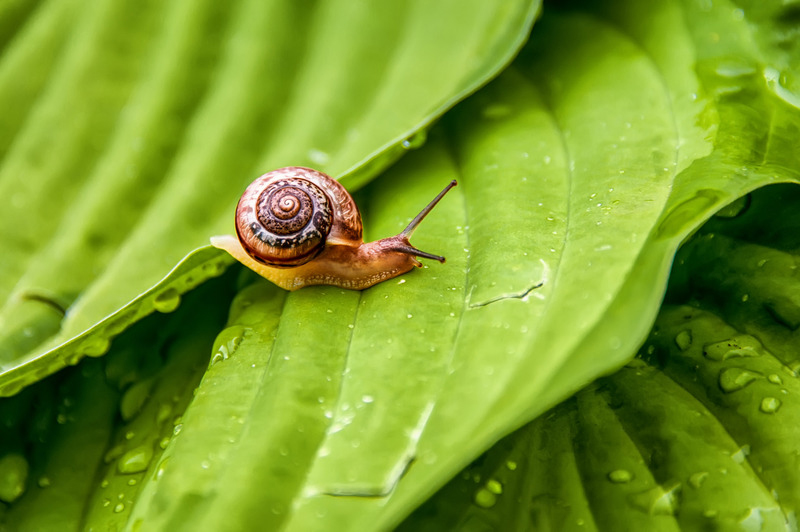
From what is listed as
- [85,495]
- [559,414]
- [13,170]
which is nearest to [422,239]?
[559,414]

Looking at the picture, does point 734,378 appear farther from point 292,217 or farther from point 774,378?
point 292,217

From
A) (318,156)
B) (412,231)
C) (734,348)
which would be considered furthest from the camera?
(318,156)

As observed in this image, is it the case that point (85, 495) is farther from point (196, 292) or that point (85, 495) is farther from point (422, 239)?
point (422, 239)

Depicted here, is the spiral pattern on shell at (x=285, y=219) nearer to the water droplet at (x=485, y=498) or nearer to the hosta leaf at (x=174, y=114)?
the hosta leaf at (x=174, y=114)

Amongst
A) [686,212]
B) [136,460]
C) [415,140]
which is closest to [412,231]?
[415,140]

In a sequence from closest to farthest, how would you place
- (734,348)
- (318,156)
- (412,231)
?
(734,348) → (412,231) → (318,156)

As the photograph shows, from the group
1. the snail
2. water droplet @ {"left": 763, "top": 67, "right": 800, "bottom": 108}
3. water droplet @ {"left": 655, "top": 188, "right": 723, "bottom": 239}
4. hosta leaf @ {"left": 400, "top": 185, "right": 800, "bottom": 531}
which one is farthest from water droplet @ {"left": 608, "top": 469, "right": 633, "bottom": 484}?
water droplet @ {"left": 763, "top": 67, "right": 800, "bottom": 108}
